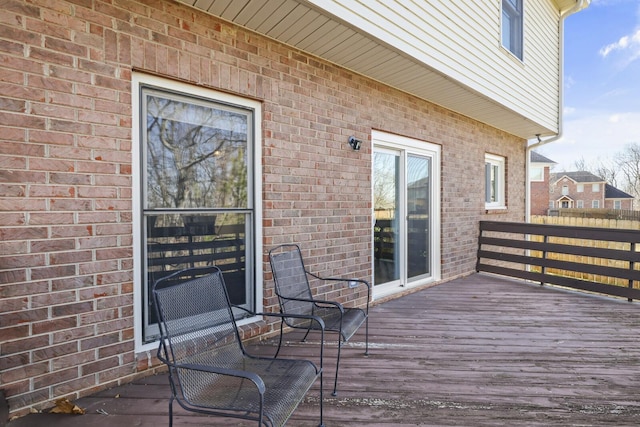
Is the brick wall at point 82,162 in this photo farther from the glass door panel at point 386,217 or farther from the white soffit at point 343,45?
the glass door panel at point 386,217

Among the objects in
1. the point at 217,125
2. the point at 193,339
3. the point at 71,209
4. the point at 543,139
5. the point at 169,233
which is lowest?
the point at 193,339

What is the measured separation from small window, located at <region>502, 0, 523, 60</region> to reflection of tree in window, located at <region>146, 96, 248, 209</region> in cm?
497

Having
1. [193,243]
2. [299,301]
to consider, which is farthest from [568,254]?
[193,243]

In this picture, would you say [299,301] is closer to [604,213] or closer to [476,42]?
[476,42]

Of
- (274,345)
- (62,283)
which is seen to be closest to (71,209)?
(62,283)

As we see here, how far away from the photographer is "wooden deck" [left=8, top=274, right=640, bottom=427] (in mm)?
2129

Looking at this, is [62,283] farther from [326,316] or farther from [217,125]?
[326,316]

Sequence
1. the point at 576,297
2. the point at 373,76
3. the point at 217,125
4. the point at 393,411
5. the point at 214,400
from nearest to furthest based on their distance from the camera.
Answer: the point at 214,400 → the point at 393,411 → the point at 217,125 → the point at 373,76 → the point at 576,297

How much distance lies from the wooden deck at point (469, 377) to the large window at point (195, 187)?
703 mm

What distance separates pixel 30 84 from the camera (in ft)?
6.86

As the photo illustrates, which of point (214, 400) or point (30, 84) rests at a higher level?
point (30, 84)

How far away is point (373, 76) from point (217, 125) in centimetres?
216

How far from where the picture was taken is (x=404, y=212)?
5141 mm

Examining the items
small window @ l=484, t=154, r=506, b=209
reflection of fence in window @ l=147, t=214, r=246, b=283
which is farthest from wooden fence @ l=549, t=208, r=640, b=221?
reflection of fence in window @ l=147, t=214, r=246, b=283
